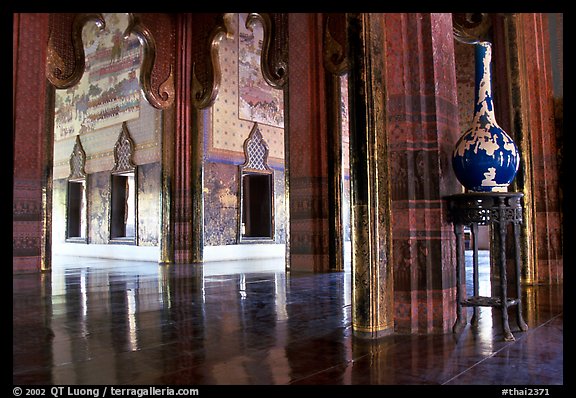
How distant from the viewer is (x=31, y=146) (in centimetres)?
905

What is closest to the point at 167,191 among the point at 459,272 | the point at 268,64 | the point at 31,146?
the point at 31,146

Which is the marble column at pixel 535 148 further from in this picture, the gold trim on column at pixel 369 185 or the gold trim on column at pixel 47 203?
the gold trim on column at pixel 47 203

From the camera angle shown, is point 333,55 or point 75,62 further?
point 75,62

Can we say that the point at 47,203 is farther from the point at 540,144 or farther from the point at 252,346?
the point at 540,144

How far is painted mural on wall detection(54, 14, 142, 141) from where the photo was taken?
1391 centimetres

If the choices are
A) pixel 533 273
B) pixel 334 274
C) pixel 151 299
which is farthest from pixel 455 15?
pixel 151 299

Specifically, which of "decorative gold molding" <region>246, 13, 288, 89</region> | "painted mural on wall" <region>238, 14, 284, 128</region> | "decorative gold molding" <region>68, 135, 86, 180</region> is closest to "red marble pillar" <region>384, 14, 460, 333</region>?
"decorative gold molding" <region>246, 13, 288, 89</region>

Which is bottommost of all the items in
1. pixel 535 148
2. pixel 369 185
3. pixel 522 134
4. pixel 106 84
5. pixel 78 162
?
pixel 369 185

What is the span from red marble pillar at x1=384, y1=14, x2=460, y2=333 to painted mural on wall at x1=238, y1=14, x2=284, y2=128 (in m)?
9.82

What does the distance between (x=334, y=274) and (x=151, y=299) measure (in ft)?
11.8

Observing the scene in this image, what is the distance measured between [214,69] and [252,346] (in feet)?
30.3

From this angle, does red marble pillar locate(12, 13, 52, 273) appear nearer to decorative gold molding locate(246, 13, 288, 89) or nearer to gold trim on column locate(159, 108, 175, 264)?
gold trim on column locate(159, 108, 175, 264)

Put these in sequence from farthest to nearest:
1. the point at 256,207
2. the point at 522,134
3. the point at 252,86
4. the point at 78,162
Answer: the point at 78,162 → the point at 256,207 → the point at 252,86 → the point at 522,134
